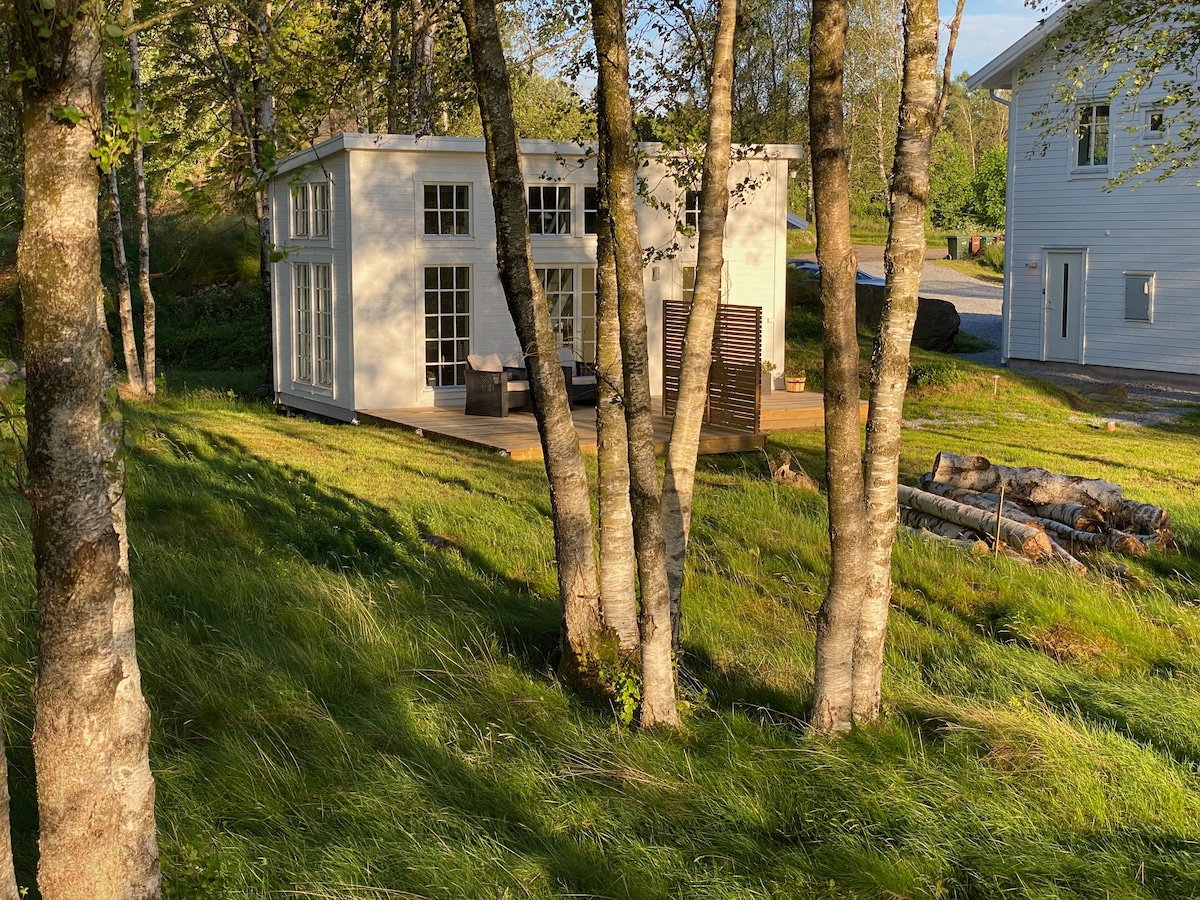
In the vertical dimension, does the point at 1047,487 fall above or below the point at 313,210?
below

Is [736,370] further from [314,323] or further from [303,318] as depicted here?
[303,318]

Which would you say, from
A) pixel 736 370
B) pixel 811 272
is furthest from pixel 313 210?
pixel 811 272

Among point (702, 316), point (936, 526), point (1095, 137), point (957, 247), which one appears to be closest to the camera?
point (702, 316)

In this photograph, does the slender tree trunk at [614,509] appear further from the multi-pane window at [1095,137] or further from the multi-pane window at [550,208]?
the multi-pane window at [1095,137]

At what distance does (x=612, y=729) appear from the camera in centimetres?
512

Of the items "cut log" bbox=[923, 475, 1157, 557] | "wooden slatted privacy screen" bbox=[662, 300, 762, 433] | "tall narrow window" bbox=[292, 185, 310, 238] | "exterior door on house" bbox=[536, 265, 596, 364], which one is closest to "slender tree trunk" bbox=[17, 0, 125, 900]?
"cut log" bbox=[923, 475, 1157, 557]

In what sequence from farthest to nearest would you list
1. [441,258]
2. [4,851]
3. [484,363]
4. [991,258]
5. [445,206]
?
[991,258], [445,206], [441,258], [484,363], [4,851]

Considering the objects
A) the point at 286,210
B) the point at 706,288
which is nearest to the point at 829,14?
the point at 706,288

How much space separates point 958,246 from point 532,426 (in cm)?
3285

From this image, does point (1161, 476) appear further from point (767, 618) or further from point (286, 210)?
point (286, 210)

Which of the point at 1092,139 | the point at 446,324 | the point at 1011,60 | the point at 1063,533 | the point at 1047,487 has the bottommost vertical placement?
the point at 1063,533

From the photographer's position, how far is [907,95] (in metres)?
4.78

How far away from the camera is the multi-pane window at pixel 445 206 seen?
16062 millimetres

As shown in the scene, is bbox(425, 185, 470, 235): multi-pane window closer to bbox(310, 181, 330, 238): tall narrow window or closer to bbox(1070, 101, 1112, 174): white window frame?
bbox(310, 181, 330, 238): tall narrow window
